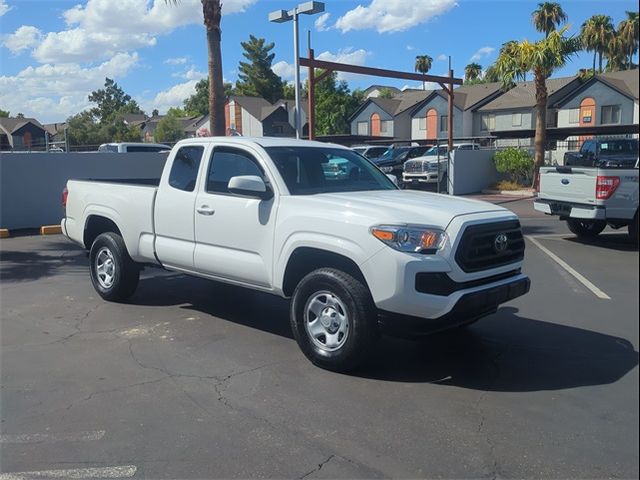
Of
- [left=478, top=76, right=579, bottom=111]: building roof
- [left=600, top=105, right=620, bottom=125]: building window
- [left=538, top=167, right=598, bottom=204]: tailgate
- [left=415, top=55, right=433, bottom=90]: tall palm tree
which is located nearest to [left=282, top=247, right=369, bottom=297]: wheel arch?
[left=600, top=105, right=620, bottom=125]: building window

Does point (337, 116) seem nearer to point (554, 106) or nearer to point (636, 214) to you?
point (554, 106)

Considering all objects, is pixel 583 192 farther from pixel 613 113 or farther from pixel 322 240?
pixel 613 113

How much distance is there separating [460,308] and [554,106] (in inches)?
1362

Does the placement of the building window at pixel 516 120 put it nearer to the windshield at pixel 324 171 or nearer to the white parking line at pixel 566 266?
the white parking line at pixel 566 266

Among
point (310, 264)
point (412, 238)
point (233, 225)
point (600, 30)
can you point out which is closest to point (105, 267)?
point (233, 225)

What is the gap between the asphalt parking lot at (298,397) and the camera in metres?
3.62

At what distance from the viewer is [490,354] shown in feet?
18.2

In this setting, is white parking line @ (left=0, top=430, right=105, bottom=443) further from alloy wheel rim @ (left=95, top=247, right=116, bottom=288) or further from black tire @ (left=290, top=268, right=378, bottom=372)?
alloy wheel rim @ (left=95, top=247, right=116, bottom=288)

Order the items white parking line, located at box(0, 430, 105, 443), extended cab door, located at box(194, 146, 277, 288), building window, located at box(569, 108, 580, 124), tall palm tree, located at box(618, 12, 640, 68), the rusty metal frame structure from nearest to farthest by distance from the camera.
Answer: tall palm tree, located at box(618, 12, 640, 68)
white parking line, located at box(0, 430, 105, 443)
extended cab door, located at box(194, 146, 277, 288)
the rusty metal frame structure
building window, located at box(569, 108, 580, 124)

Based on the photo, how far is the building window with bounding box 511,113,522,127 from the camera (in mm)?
49812

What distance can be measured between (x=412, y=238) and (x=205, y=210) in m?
2.39

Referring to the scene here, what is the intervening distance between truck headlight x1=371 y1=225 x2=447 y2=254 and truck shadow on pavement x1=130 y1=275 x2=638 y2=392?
3.61 ft

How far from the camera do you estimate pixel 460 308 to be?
4.69m

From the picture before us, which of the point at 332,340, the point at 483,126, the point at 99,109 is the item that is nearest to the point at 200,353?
the point at 332,340
